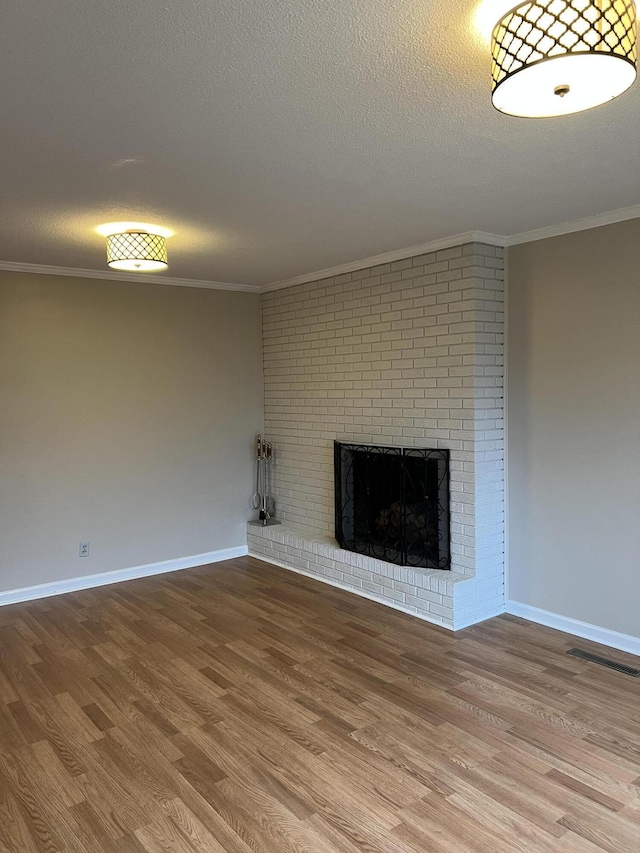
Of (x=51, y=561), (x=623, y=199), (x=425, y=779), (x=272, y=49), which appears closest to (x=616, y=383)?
(x=623, y=199)

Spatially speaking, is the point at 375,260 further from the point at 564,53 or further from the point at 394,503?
the point at 564,53

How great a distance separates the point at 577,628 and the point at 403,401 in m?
1.78

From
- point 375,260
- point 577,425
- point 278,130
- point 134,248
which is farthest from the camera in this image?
point 375,260

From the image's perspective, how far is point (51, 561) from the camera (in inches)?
184

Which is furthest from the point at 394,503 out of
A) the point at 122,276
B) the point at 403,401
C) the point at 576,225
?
the point at 122,276

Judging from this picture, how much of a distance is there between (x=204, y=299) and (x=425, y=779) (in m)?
4.10

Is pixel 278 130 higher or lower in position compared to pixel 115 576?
higher

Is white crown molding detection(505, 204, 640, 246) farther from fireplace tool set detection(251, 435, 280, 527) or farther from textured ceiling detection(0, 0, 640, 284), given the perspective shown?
fireplace tool set detection(251, 435, 280, 527)

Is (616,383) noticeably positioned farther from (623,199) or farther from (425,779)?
(425,779)

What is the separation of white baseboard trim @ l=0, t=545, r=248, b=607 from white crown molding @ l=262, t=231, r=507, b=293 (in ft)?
7.85

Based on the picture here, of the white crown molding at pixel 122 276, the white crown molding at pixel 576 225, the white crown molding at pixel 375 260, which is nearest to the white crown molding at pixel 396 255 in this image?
the white crown molding at pixel 375 260

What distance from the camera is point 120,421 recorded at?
497 centimetres

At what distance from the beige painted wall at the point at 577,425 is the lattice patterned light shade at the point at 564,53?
2085mm

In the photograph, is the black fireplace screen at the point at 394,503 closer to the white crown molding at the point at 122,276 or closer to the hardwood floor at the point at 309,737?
the hardwood floor at the point at 309,737
